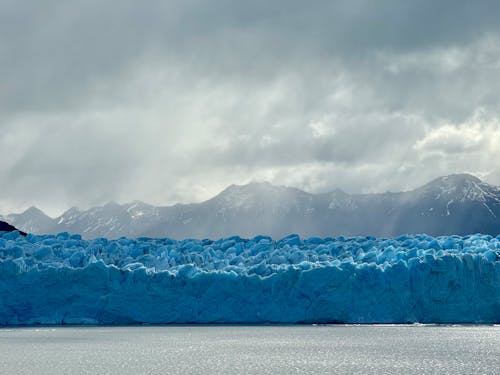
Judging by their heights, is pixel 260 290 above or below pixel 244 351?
above

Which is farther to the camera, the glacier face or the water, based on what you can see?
the glacier face

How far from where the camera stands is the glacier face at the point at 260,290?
1352 inches

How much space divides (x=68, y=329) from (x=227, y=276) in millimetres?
9220

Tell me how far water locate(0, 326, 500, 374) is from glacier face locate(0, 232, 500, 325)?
3.04ft

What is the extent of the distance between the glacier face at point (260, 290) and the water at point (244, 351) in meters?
0.93

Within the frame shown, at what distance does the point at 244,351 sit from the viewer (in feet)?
83.2

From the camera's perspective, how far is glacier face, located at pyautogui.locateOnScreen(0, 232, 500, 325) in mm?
34344

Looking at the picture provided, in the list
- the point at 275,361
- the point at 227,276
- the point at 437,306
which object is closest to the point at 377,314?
the point at 437,306

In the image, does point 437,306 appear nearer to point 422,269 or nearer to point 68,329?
point 422,269

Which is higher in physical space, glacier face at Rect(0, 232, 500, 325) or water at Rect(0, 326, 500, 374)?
glacier face at Rect(0, 232, 500, 325)

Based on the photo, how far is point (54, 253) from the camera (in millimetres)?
37531

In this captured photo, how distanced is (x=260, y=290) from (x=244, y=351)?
973 centimetres

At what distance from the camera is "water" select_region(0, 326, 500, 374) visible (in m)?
20.8

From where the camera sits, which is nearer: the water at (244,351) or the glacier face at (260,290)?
the water at (244,351)
